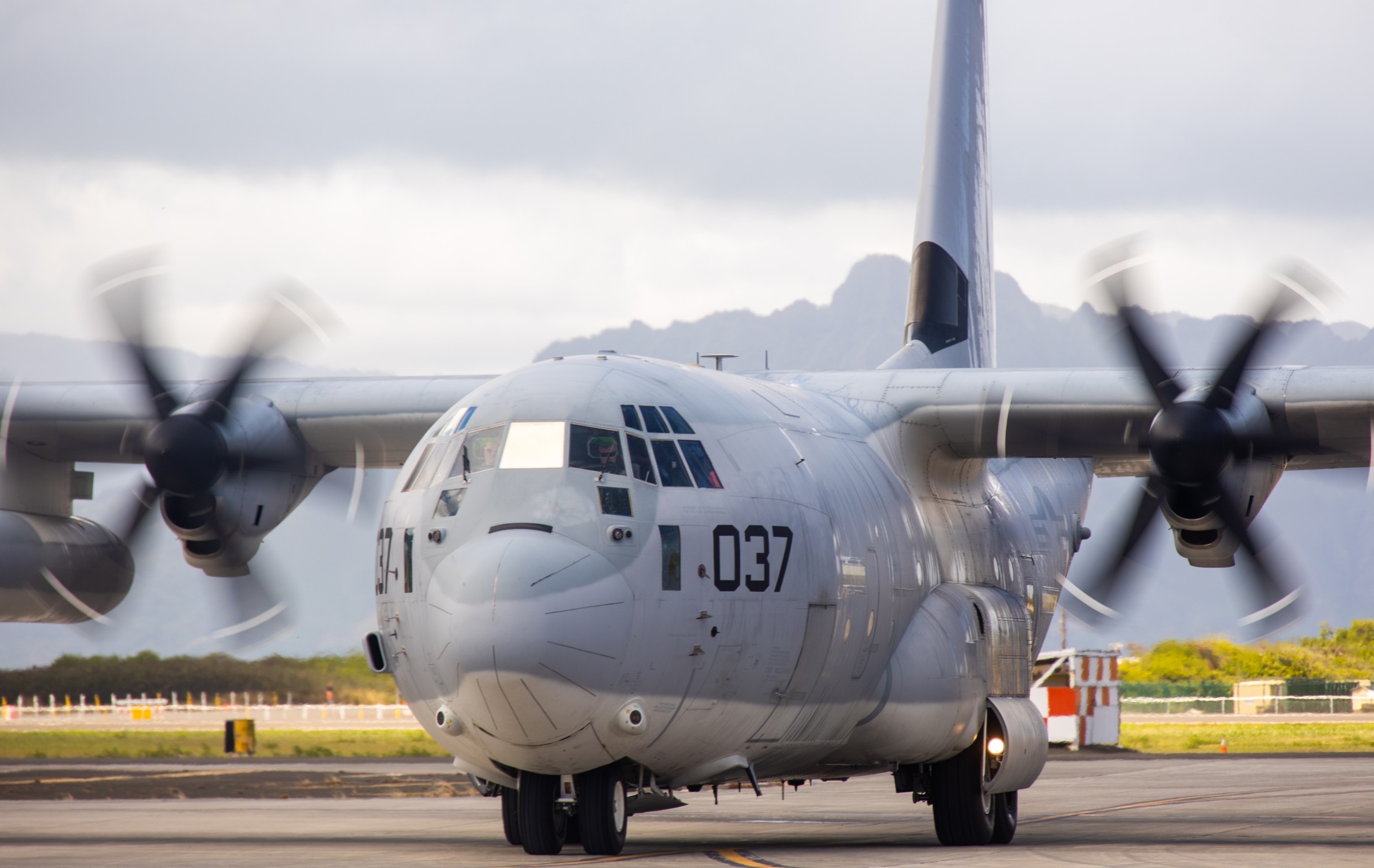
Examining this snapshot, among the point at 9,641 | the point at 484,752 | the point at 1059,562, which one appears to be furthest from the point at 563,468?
the point at 9,641

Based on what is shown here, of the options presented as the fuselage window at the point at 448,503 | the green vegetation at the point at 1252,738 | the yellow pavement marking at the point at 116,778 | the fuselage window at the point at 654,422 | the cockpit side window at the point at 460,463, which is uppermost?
the fuselage window at the point at 654,422

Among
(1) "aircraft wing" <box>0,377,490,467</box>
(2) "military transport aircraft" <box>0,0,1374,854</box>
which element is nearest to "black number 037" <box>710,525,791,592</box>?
(2) "military transport aircraft" <box>0,0,1374,854</box>

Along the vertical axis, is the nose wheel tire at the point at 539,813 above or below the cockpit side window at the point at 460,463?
below

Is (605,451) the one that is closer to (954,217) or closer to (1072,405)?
(1072,405)

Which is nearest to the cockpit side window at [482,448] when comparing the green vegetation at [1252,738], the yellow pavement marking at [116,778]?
the yellow pavement marking at [116,778]

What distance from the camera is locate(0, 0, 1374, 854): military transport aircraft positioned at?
10898mm

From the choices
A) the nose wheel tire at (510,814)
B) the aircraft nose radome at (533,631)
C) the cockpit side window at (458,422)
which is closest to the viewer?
the aircraft nose radome at (533,631)

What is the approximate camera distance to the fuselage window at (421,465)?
12078mm

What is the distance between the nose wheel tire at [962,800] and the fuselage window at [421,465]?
5.69m

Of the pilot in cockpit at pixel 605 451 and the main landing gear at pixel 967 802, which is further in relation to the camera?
the main landing gear at pixel 967 802

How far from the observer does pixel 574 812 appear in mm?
11742

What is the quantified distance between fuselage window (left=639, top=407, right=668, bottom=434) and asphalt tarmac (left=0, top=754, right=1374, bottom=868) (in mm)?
3016

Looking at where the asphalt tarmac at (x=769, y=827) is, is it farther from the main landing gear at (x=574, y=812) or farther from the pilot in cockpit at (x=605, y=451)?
the pilot in cockpit at (x=605, y=451)

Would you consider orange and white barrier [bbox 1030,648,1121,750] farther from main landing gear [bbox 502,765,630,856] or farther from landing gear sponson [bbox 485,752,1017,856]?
main landing gear [bbox 502,765,630,856]
